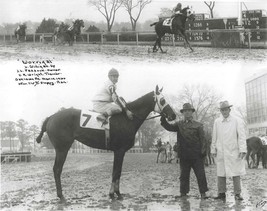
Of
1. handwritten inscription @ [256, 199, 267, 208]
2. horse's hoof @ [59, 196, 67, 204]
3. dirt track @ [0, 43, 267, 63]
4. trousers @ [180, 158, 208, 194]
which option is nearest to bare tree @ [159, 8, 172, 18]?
dirt track @ [0, 43, 267, 63]

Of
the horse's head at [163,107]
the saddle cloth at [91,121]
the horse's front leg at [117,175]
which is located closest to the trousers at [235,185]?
the horse's head at [163,107]

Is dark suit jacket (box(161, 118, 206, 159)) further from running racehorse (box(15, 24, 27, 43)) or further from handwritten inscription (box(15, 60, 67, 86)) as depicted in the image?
running racehorse (box(15, 24, 27, 43))

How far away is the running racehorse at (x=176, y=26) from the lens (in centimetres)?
850

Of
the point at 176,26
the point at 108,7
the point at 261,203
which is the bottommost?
the point at 261,203

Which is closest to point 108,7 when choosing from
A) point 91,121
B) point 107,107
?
point 107,107

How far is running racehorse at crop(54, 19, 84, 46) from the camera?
8.16m

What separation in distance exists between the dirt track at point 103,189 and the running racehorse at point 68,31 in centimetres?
244

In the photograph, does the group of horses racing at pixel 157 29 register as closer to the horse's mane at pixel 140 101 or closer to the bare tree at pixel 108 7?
the bare tree at pixel 108 7

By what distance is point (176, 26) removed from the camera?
8.78 m

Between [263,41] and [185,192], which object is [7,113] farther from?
[263,41]

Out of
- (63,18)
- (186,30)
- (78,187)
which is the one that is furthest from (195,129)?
(63,18)

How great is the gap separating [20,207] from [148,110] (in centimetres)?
258

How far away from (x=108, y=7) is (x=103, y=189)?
3.67 metres

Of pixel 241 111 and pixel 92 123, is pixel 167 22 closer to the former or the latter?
pixel 241 111
